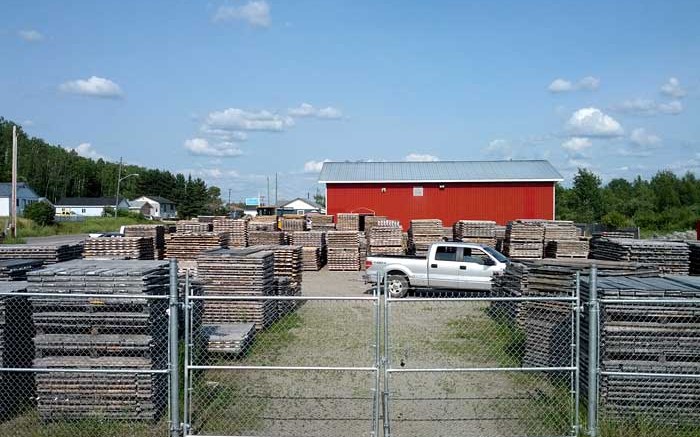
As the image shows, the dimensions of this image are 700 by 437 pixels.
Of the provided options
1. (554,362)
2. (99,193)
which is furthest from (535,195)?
(99,193)

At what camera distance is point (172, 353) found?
6422 millimetres

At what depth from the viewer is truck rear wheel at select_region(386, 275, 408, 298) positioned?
1744cm

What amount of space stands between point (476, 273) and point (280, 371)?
886cm

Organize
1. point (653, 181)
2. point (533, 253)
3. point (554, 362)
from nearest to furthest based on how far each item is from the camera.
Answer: point (554, 362) → point (533, 253) → point (653, 181)

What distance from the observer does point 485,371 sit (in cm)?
687

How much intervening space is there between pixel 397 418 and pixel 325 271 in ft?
64.3

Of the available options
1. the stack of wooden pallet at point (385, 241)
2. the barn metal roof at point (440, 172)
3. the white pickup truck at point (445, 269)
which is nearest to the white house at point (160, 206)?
the barn metal roof at point (440, 172)

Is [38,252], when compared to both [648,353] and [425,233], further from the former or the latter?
[425,233]

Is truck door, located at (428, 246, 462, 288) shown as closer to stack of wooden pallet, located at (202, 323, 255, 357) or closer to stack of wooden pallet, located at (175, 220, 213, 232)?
stack of wooden pallet, located at (202, 323, 255, 357)

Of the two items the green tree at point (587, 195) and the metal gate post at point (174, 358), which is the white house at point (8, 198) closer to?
the green tree at point (587, 195)

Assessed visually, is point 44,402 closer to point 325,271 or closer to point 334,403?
point 334,403

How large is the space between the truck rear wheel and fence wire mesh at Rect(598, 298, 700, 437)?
9726 mm

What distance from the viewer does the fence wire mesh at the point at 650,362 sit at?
7.46m

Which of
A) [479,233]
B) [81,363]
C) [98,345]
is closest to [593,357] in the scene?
[98,345]
